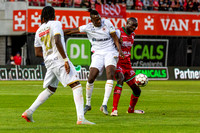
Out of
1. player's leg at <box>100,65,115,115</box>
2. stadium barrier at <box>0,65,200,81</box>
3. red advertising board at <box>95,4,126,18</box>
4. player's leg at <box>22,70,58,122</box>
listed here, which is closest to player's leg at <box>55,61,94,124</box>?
player's leg at <box>22,70,58,122</box>

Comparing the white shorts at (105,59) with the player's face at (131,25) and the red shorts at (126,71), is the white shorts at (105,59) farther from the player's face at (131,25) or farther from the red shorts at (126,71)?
the player's face at (131,25)

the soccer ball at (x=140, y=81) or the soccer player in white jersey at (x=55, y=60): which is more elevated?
the soccer player in white jersey at (x=55, y=60)

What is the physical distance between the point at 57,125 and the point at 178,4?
3494cm

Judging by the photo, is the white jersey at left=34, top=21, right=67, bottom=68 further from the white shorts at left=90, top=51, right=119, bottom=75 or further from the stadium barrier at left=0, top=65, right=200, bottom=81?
the stadium barrier at left=0, top=65, right=200, bottom=81

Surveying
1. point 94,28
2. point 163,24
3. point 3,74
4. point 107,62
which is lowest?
point 3,74

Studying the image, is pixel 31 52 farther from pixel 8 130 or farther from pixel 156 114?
pixel 8 130

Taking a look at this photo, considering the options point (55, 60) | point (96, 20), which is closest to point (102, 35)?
point (96, 20)

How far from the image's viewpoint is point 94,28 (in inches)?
466

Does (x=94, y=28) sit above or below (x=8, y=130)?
above

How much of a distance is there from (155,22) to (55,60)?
108 ft

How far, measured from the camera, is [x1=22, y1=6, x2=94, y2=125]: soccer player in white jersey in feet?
30.7

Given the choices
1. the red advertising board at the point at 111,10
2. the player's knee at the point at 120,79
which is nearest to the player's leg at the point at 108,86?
the player's knee at the point at 120,79

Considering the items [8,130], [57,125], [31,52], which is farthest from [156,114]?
[31,52]

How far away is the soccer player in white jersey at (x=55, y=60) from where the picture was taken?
9344 millimetres
